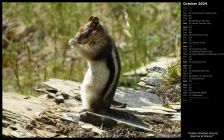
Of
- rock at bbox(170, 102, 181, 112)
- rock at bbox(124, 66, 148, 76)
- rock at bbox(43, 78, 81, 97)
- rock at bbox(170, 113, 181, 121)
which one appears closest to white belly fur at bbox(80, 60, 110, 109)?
rock at bbox(43, 78, 81, 97)

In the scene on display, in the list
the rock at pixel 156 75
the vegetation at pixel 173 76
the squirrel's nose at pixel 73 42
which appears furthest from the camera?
the rock at pixel 156 75

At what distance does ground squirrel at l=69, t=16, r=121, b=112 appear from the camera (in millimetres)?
8992

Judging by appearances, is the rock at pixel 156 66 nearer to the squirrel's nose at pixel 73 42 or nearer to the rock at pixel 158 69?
the rock at pixel 158 69

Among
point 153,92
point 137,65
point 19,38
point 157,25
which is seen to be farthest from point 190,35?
point 19,38

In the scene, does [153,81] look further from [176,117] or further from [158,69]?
[176,117]

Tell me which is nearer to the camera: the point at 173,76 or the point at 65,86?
the point at 65,86

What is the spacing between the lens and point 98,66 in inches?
356

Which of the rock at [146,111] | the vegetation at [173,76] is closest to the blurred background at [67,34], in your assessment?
the vegetation at [173,76]

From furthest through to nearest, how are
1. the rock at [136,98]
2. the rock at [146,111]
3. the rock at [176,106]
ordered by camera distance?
the rock at [136,98] < the rock at [176,106] < the rock at [146,111]

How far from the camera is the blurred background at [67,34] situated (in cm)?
1325

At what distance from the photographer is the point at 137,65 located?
41.2 feet

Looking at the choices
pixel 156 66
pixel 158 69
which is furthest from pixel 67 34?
pixel 158 69

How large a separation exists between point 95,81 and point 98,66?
185 mm

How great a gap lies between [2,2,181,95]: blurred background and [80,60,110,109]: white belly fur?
3.36m
